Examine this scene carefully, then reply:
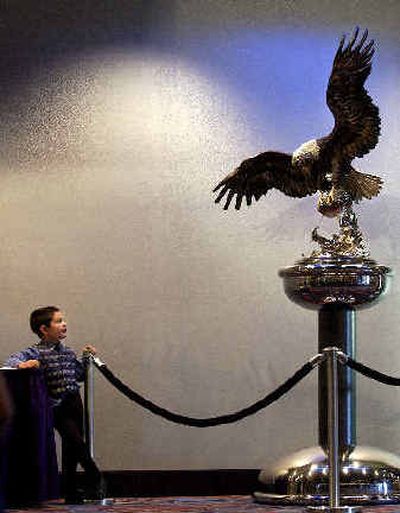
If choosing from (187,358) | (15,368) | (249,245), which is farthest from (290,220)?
(15,368)

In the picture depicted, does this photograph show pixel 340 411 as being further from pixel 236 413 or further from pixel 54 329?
pixel 54 329

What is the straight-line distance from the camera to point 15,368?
7.74 metres

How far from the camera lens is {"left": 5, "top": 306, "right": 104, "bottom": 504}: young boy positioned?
8.07 m

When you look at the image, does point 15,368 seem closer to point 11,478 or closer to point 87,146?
point 11,478

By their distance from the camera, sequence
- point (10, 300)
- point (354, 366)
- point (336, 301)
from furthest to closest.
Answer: point (10, 300)
point (336, 301)
point (354, 366)

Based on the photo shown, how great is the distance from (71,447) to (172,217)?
204 centimetres

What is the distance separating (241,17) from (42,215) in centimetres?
187

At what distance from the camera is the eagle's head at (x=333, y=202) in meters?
8.47

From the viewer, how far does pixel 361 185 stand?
865 centimetres

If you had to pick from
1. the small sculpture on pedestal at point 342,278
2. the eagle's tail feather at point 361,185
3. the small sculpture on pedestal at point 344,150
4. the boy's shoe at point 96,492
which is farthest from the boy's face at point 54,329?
the eagle's tail feather at point 361,185

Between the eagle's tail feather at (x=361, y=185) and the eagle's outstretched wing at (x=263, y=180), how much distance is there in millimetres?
229

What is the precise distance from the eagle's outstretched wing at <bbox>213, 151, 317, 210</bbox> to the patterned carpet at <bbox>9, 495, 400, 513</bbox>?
1.80 m

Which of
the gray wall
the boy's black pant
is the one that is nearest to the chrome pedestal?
the boy's black pant

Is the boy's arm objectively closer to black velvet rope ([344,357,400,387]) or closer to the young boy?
the young boy
